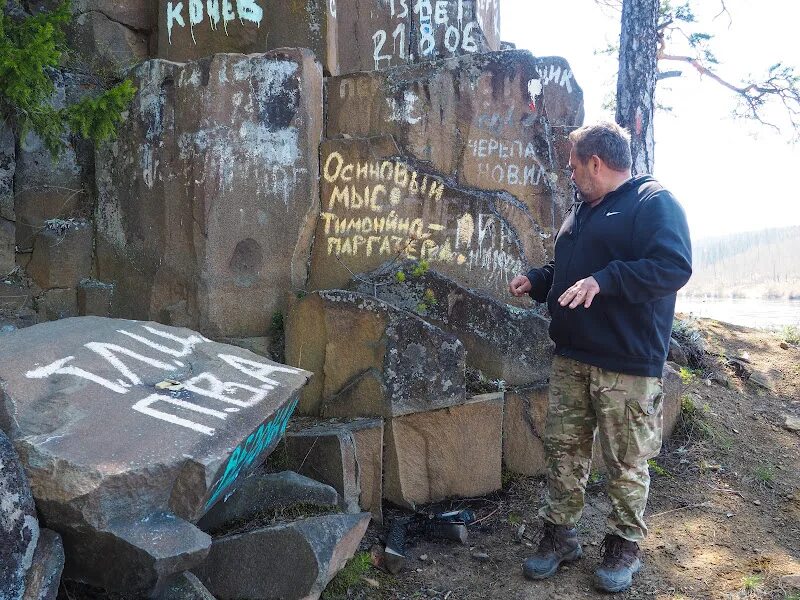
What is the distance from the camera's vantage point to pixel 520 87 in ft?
14.0

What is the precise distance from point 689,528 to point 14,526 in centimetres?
306

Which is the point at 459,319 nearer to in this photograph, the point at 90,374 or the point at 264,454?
the point at 264,454

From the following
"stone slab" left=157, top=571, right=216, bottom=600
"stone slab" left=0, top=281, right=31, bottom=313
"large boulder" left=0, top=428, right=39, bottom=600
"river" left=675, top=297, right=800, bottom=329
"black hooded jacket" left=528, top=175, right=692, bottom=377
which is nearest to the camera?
"large boulder" left=0, top=428, right=39, bottom=600

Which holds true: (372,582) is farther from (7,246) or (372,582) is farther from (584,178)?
(7,246)

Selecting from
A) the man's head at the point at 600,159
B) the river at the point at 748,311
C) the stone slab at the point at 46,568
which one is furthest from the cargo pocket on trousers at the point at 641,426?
the river at the point at 748,311

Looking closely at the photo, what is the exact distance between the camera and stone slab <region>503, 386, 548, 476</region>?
3982mm

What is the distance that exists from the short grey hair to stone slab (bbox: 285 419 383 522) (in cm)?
172

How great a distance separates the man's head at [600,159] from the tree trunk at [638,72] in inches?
125

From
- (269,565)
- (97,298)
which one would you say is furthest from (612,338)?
(97,298)

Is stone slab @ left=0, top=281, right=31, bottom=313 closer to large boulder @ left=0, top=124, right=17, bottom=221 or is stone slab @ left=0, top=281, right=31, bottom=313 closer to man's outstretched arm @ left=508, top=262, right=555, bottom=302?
large boulder @ left=0, top=124, right=17, bottom=221

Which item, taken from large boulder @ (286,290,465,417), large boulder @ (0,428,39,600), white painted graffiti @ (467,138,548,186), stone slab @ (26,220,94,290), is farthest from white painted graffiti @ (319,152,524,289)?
large boulder @ (0,428,39,600)

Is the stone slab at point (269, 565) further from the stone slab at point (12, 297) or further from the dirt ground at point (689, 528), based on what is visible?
the stone slab at point (12, 297)

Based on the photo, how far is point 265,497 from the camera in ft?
10.0

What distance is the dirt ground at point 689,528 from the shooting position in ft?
10.0
